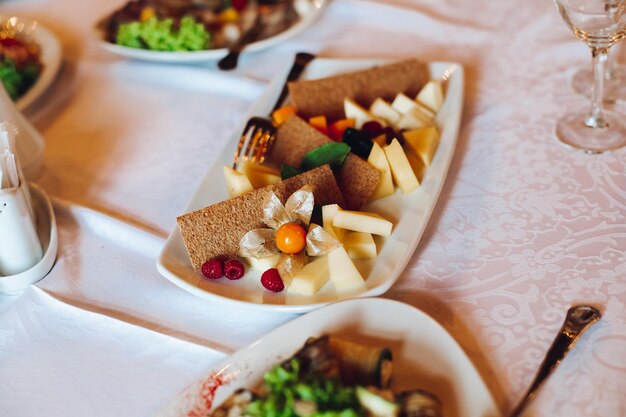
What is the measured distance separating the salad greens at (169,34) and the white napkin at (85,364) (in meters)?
0.78

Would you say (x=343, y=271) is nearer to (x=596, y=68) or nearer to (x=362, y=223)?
(x=362, y=223)

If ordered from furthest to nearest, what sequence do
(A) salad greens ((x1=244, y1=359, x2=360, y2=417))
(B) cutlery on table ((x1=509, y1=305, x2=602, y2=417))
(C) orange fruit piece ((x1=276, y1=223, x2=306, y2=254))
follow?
(C) orange fruit piece ((x1=276, y1=223, x2=306, y2=254)) < (B) cutlery on table ((x1=509, y1=305, x2=602, y2=417)) < (A) salad greens ((x1=244, y1=359, x2=360, y2=417))

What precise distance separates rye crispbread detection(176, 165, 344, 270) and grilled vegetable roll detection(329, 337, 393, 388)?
12.9 inches

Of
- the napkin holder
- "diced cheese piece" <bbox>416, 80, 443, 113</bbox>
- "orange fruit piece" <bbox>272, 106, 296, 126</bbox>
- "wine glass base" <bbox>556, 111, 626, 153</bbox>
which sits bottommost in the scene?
→ the napkin holder

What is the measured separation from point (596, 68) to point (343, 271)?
0.58m

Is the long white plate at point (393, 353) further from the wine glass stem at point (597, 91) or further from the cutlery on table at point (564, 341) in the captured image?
the wine glass stem at point (597, 91)

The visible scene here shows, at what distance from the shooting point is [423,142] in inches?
47.5

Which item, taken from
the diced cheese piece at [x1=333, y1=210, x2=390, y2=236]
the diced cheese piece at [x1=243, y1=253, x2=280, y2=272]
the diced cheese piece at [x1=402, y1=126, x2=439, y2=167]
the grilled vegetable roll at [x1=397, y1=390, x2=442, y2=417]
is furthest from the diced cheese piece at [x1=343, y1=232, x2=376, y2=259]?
the grilled vegetable roll at [x1=397, y1=390, x2=442, y2=417]

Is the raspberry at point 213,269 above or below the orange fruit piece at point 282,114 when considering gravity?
below

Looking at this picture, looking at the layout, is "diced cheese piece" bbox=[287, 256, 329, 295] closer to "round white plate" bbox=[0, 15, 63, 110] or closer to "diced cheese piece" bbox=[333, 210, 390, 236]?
"diced cheese piece" bbox=[333, 210, 390, 236]

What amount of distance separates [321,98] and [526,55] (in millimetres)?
493

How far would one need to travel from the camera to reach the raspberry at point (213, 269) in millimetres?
1042

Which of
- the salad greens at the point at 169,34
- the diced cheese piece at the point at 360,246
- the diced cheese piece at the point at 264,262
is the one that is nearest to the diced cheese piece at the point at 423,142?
the diced cheese piece at the point at 360,246

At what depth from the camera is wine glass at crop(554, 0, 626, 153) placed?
1052 mm
